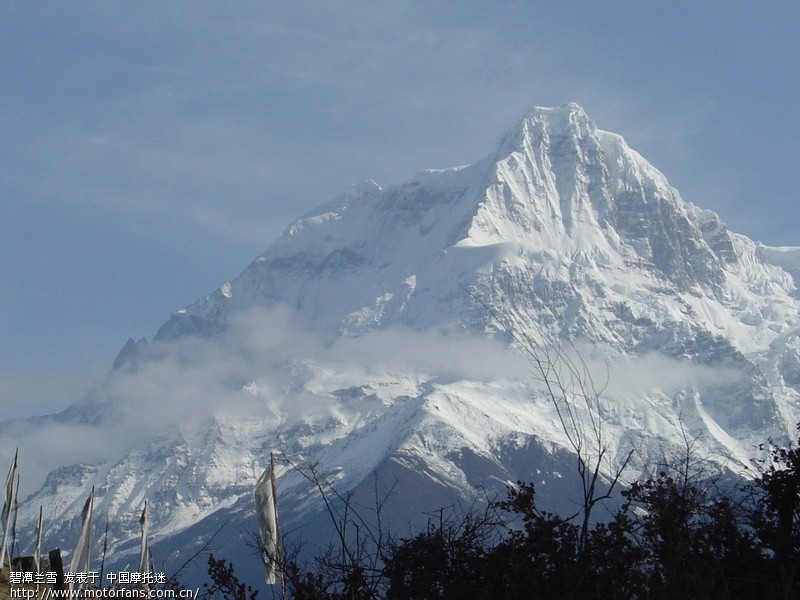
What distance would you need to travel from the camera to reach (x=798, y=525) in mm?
17219

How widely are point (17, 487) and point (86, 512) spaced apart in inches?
168

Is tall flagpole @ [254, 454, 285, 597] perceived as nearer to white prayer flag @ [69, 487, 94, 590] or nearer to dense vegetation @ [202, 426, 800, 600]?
white prayer flag @ [69, 487, 94, 590]

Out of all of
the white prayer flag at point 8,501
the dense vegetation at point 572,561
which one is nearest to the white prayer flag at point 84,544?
the white prayer flag at point 8,501

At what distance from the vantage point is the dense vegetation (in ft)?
47.7

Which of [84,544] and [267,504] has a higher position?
[267,504]

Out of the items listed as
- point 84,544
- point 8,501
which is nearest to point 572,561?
point 8,501

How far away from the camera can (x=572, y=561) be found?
1509 cm

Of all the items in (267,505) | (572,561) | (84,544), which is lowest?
(572,561)

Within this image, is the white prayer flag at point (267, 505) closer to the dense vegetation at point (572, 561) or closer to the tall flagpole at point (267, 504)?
the tall flagpole at point (267, 504)

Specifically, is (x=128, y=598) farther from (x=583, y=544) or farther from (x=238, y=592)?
(x=583, y=544)

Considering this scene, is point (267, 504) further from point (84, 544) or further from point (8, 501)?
point (8, 501)

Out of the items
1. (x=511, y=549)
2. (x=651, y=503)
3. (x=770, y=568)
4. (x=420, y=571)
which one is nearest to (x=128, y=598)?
(x=420, y=571)

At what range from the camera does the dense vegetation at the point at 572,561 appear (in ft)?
47.7

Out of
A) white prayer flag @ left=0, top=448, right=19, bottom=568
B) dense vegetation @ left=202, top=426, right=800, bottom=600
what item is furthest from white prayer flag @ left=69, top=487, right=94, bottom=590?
dense vegetation @ left=202, top=426, right=800, bottom=600
